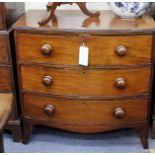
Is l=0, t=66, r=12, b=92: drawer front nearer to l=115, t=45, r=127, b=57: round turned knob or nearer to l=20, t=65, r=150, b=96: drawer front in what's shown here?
l=20, t=65, r=150, b=96: drawer front

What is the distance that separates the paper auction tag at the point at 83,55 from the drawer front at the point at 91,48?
2 cm

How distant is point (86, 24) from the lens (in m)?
1.65

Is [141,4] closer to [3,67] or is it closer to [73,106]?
[73,106]

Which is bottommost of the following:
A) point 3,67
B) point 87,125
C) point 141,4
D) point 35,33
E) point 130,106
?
point 87,125

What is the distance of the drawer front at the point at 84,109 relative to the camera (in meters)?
1.75

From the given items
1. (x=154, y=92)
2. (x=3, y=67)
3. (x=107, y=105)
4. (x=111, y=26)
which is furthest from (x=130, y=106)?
(x=3, y=67)

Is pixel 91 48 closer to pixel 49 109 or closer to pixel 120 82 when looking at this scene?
pixel 120 82

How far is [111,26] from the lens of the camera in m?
1.61

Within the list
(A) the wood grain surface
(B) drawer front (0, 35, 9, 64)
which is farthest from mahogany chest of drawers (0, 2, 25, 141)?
(A) the wood grain surface

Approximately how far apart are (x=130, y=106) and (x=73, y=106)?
340 mm

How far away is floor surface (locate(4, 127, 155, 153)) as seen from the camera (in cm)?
189

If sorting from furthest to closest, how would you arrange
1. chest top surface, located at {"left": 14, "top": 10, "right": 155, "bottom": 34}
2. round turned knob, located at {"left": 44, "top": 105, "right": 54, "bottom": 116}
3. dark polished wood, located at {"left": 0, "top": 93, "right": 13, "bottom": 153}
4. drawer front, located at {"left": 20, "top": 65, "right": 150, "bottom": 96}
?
round turned knob, located at {"left": 44, "top": 105, "right": 54, "bottom": 116} < drawer front, located at {"left": 20, "top": 65, "right": 150, "bottom": 96} < chest top surface, located at {"left": 14, "top": 10, "right": 155, "bottom": 34} < dark polished wood, located at {"left": 0, "top": 93, "right": 13, "bottom": 153}

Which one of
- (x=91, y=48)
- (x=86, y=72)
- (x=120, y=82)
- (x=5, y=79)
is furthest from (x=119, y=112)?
(x=5, y=79)

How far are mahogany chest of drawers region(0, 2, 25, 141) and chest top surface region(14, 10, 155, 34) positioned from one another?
8cm
